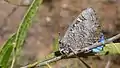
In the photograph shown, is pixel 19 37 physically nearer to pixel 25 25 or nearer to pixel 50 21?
pixel 25 25

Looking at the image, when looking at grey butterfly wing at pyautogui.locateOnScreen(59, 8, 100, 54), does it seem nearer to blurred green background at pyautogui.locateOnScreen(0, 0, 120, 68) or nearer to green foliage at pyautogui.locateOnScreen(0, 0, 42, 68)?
green foliage at pyautogui.locateOnScreen(0, 0, 42, 68)

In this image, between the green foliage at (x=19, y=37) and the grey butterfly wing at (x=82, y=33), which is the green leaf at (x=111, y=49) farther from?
the green foliage at (x=19, y=37)

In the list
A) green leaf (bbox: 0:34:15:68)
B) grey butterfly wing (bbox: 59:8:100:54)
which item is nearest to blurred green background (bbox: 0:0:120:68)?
grey butterfly wing (bbox: 59:8:100:54)

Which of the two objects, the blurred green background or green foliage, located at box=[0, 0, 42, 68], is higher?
green foliage, located at box=[0, 0, 42, 68]

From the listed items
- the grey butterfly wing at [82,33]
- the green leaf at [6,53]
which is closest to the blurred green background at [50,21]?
the grey butterfly wing at [82,33]

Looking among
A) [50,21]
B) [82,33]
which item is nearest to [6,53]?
[82,33]

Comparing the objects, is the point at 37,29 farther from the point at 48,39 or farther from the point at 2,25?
the point at 2,25
